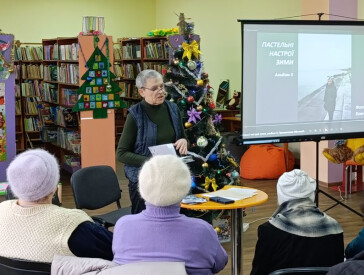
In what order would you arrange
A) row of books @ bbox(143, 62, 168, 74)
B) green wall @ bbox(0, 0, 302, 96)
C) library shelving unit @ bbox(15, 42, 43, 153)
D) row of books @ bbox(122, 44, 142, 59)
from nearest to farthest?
green wall @ bbox(0, 0, 302, 96), library shelving unit @ bbox(15, 42, 43, 153), row of books @ bbox(143, 62, 168, 74), row of books @ bbox(122, 44, 142, 59)

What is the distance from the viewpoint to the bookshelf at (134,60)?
10875mm

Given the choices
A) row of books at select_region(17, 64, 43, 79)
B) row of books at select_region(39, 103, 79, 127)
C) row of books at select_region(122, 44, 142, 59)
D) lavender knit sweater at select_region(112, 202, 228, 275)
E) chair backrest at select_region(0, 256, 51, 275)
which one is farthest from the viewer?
row of books at select_region(122, 44, 142, 59)

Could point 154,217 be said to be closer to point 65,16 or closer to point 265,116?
point 265,116

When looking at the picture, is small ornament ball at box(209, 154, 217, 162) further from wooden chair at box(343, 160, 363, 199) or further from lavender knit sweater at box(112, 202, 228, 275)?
lavender knit sweater at box(112, 202, 228, 275)

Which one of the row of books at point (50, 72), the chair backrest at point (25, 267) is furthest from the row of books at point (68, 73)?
the chair backrest at point (25, 267)

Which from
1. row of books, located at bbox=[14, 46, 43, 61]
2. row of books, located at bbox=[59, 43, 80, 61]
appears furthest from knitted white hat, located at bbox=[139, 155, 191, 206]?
row of books, located at bbox=[14, 46, 43, 61]

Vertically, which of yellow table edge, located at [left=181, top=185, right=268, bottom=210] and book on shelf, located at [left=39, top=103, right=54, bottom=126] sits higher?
book on shelf, located at [left=39, top=103, right=54, bottom=126]

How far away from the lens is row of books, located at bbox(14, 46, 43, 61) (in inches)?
438

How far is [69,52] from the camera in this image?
28.9 feet

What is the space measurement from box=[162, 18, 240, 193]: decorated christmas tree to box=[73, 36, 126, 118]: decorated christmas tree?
2.56 meters

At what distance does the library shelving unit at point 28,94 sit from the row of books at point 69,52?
5.51ft

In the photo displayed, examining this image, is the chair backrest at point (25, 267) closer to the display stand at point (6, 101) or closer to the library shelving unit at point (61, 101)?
the display stand at point (6, 101)

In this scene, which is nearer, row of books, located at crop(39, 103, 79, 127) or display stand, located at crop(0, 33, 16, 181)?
display stand, located at crop(0, 33, 16, 181)

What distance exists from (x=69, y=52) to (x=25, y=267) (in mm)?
6679
